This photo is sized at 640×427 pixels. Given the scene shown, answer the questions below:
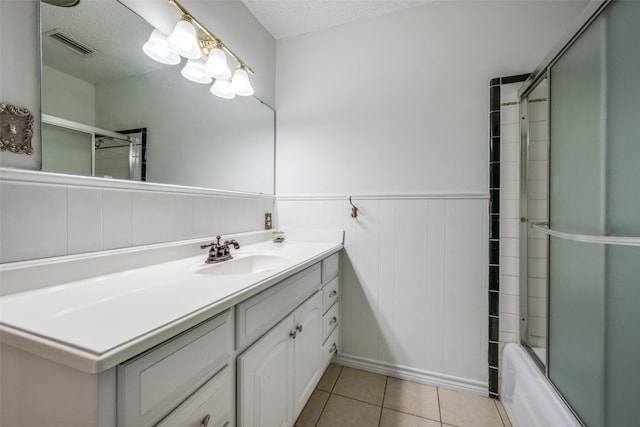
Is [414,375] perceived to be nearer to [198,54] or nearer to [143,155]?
[143,155]

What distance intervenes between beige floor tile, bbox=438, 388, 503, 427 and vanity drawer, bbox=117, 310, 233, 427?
129cm

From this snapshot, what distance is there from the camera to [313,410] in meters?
1.33

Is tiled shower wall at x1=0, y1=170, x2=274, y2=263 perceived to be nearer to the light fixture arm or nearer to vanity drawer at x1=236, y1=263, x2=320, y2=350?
vanity drawer at x1=236, y1=263, x2=320, y2=350

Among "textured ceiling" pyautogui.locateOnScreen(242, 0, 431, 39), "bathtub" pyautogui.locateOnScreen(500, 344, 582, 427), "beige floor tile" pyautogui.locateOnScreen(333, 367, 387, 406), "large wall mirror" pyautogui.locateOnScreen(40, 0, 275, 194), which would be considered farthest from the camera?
"textured ceiling" pyautogui.locateOnScreen(242, 0, 431, 39)

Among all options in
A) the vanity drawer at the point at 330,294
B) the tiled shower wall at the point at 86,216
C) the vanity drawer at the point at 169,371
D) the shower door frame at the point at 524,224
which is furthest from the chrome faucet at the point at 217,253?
the shower door frame at the point at 524,224

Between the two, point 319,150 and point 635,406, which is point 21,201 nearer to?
point 319,150

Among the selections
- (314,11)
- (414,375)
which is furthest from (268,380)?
(314,11)

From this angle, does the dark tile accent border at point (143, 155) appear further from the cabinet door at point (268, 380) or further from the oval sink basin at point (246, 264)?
the cabinet door at point (268, 380)

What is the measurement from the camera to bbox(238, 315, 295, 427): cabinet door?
759mm

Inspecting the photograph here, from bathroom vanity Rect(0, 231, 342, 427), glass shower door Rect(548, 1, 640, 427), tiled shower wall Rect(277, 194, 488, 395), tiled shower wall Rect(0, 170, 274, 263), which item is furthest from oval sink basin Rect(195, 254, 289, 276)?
glass shower door Rect(548, 1, 640, 427)

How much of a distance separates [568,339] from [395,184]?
1034 mm

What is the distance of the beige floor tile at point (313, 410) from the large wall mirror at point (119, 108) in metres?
1.31

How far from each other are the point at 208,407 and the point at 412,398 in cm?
125

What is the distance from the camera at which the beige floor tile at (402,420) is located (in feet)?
4.06
